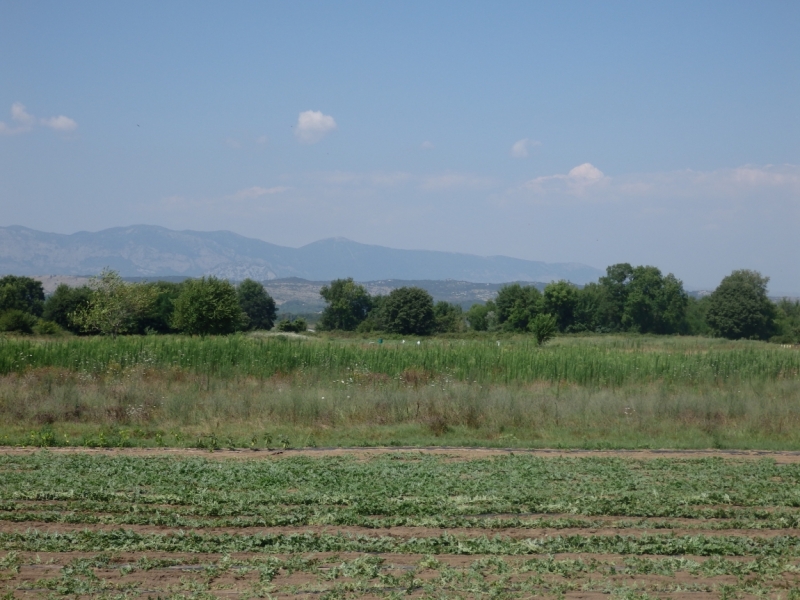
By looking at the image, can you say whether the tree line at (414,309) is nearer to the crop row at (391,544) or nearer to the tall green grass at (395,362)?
the tall green grass at (395,362)

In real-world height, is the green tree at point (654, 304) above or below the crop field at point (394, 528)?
above

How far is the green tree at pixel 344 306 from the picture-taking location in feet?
338

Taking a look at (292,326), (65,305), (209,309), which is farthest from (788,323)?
(65,305)

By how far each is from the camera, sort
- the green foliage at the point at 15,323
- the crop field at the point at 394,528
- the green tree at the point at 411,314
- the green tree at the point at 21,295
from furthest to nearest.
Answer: the green tree at the point at 411,314 → the green tree at the point at 21,295 → the green foliage at the point at 15,323 → the crop field at the point at 394,528

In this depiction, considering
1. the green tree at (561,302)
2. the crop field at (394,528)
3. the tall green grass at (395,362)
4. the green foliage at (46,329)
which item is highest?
the green tree at (561,302)

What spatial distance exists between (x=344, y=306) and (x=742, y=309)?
174 ft

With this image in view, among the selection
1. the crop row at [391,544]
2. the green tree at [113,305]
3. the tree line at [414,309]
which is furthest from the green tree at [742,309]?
the crop row at [391,544]

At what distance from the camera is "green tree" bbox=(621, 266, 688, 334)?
295 feet

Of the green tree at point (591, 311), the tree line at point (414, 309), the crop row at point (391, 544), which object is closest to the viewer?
the crop row at point (391, 544)

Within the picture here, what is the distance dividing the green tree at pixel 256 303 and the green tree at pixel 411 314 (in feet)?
109

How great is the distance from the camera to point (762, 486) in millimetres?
10602

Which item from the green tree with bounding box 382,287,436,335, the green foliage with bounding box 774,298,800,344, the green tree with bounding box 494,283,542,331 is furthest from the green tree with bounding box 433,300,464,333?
the green foliage with bounding box 774,298,800,344

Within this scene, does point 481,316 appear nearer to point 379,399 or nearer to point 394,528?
point 379,399

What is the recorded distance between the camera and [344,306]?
103562mm
